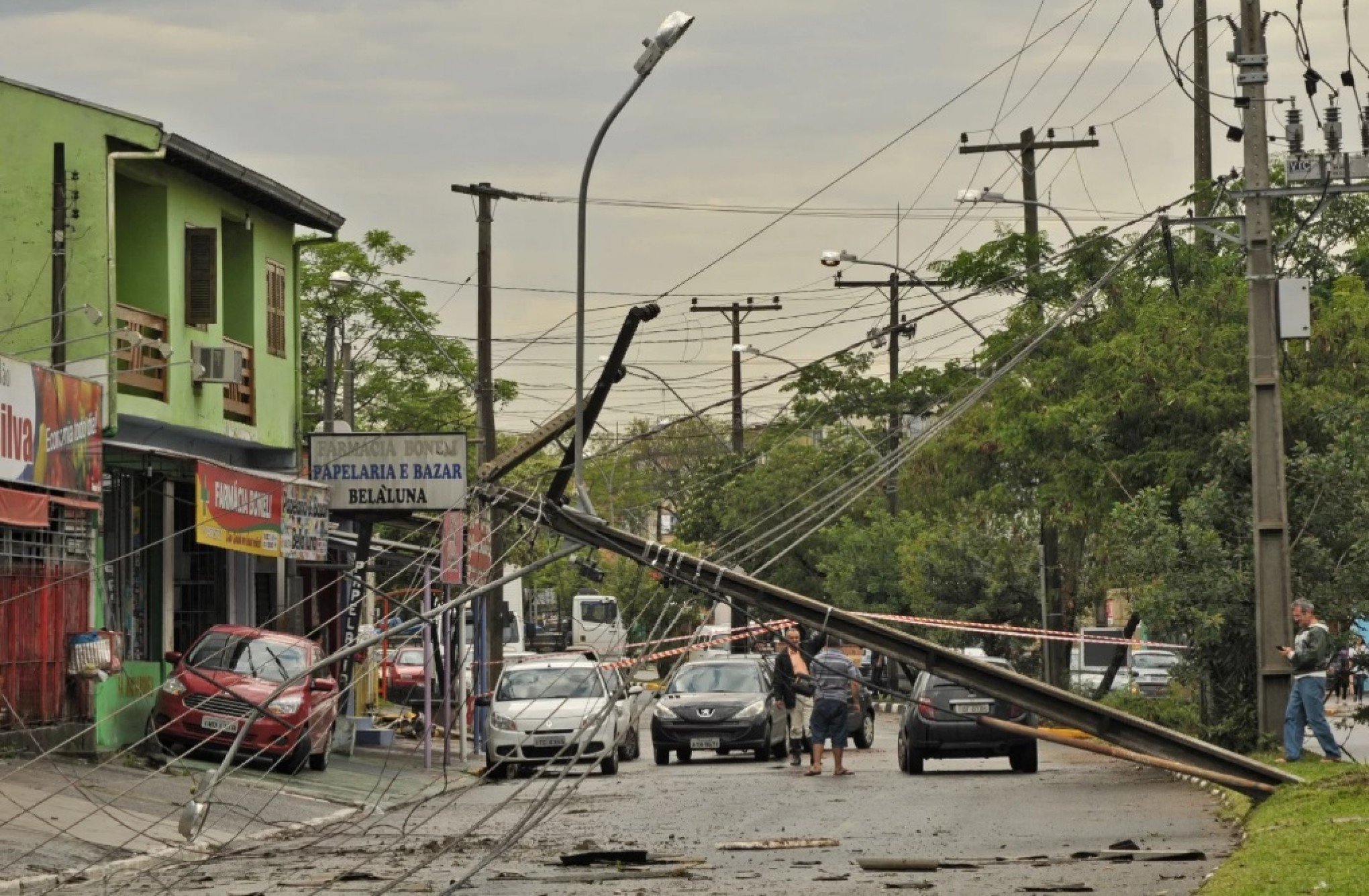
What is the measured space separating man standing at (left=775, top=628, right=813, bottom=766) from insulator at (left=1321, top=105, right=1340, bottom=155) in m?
9.84

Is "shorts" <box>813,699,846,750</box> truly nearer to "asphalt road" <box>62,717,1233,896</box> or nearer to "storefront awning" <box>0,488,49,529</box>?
"asphalt road" <box>62,717,1233,896</box>

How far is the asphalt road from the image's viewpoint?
15.2 meters

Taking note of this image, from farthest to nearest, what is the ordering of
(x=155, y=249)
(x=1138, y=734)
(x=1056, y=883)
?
(x=155, y=249)
(x=1138, y=734)
(x=1056, y=883)

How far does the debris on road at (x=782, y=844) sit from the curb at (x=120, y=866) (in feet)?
13.6

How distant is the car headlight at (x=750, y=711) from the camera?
3325 cm

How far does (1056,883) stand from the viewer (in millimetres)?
14594

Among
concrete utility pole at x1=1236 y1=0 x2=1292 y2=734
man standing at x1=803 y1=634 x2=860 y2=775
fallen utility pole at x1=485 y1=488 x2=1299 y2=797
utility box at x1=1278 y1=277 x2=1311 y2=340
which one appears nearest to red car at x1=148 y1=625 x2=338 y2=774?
man standing at x1=803 y1=634 x2=860 y2=775

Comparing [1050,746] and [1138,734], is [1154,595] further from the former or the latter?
[1050,746]

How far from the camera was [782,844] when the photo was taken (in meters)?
18.1

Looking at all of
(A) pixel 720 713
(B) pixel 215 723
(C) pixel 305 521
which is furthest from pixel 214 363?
(A) pixel 720 713

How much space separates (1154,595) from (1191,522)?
3.10 feet

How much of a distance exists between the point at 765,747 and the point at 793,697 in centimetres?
131

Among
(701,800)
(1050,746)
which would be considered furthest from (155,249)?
(1050,746)

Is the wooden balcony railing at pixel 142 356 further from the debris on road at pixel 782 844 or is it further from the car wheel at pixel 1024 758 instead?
the debris on road at pixel 782 844
